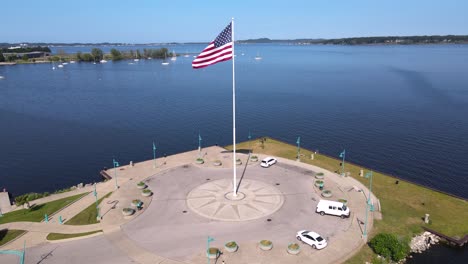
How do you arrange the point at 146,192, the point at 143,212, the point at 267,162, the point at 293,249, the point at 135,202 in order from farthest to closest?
the point at 267,162, the point at 146,192, the point at 135,202, the point at 143,212, the point at 293,249

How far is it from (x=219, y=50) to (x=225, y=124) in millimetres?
68767

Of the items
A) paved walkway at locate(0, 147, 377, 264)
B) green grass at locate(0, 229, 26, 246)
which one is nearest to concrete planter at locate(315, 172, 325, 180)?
paved walkway at locate(0, 147, 377, 264)

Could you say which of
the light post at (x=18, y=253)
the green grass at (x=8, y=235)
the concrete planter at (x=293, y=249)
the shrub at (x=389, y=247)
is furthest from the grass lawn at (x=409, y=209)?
the green grass at (x=8, y=235)

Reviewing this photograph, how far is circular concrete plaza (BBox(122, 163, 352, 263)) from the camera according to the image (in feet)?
133

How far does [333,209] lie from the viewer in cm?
4622

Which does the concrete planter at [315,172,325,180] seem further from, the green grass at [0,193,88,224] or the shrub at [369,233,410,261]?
the green grass at [0,193,88,224]

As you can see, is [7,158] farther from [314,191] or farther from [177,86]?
[177,86]

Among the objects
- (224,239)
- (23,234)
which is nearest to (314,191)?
(224,239)

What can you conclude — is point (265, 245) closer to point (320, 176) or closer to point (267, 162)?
point (320, 176)

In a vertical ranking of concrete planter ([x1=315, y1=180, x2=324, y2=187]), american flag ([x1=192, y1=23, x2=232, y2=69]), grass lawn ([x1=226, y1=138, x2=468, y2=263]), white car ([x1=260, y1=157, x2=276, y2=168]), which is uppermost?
american flag ([x1=192, y1=23, x2=232, y2=69])

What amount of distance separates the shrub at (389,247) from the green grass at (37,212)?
43.8 m

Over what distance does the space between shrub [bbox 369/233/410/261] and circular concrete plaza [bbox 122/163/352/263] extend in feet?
16.3

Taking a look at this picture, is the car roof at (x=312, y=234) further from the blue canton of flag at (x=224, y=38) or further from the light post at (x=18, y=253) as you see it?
the light post at (x=18, y=253)

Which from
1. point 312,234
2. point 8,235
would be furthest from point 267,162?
point 8,235
